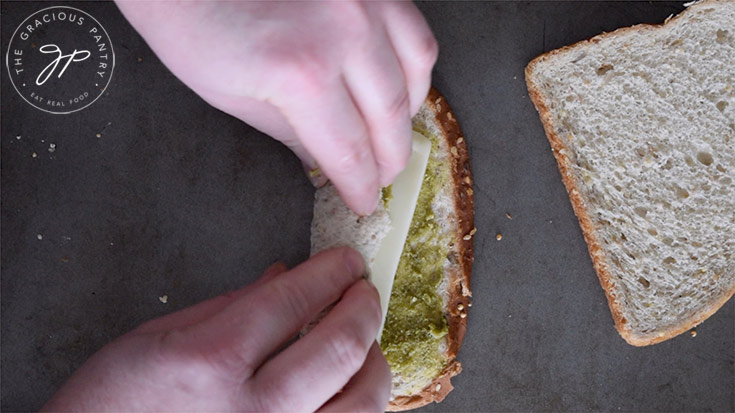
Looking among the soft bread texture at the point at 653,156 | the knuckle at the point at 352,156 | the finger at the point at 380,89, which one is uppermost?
the finger at the point at 380,89

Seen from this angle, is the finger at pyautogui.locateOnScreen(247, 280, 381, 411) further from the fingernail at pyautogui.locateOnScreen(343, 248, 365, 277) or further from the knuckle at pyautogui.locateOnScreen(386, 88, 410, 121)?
the knuckle at pyautogui.locateOnScreen(386, 88, 410, 121)

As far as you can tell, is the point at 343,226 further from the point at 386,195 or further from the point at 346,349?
the point at 346,349

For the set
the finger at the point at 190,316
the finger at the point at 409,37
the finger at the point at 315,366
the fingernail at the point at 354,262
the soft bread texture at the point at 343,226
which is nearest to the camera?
the finger at the point at 315,366

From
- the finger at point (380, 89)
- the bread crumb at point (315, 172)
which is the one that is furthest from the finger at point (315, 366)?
the bread crumb at point (315, 172)

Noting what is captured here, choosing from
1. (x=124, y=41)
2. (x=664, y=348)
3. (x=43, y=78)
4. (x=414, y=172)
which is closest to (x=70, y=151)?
(x=43, y=78)

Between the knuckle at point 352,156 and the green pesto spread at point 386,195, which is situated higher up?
the knuckle at point 352,156

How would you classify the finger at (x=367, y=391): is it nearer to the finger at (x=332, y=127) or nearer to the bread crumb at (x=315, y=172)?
the finger at (x=332, y=127)
